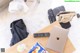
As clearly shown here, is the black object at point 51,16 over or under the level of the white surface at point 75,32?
over

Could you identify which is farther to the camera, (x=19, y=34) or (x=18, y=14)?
(x=18, y=14)

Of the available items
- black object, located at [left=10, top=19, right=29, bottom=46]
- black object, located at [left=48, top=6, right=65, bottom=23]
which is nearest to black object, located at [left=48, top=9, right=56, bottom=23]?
black object, located at [left=48, top=6, right=65, bottom=23]

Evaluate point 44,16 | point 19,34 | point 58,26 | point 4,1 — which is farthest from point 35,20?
point 58,26

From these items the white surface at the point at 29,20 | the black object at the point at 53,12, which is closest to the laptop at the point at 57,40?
the black object at the point at 53,12

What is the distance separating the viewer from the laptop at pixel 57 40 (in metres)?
1.11

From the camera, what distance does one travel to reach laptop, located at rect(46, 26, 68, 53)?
111cm

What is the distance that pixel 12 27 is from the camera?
1.53 meters

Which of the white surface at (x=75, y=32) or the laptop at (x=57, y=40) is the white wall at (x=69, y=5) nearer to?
the white surface at (x=75, y=32)

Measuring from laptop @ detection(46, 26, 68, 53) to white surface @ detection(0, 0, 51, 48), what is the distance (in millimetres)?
485

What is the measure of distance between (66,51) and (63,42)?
0.21ft

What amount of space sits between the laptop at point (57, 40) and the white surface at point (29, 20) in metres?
0.48

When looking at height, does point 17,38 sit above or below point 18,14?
below

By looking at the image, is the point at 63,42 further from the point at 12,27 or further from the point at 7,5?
the point at 7,5

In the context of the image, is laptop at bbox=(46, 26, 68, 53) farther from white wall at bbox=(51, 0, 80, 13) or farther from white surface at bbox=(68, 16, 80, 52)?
white wall at bbox=(51, 0, 80, 13)
